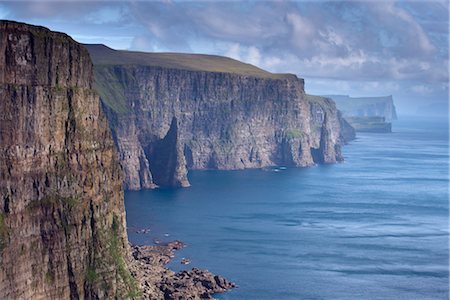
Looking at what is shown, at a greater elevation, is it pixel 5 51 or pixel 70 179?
pixel 5 51

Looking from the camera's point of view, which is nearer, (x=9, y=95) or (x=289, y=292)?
(x=9, y=95)

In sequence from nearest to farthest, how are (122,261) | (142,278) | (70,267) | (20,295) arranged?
(20,295) → (70,267) → (122,261) → (142,278)

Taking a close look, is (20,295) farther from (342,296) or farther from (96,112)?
(342,296)

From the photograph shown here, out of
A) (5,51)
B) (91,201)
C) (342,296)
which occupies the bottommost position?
(342,296)

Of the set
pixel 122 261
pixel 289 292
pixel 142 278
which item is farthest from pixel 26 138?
pixel 289 292

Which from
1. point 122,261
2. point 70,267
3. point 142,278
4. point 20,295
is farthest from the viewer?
point 142,278

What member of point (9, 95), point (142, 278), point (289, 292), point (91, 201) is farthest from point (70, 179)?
point (289, 292)
